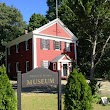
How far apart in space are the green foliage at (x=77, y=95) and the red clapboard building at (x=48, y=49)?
24387mm

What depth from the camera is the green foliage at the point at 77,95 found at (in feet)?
24.8

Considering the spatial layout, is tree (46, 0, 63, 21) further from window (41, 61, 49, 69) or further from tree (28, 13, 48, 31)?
window (41, 61, 49, 69)

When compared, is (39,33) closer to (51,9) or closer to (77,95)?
(77,95)

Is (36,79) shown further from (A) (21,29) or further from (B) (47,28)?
(A) (21,29)

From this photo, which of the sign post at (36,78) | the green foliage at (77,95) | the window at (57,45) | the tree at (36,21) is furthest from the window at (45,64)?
the green foliage at (77,95)

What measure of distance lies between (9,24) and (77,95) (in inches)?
1541

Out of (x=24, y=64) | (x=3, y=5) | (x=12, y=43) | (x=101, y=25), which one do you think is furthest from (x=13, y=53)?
(x=101, y=25)

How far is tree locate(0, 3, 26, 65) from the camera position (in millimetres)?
44641

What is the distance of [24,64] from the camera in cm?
3500

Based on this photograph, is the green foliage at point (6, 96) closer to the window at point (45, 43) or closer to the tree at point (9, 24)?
the window at point (45, 43)

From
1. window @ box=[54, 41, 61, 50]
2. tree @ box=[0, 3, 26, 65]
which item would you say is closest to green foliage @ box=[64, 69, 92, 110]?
window @ box=[54, 41, 61, 50]

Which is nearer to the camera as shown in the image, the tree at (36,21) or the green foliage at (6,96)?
the green foliage at (6,96)

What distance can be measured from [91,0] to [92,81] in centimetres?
514

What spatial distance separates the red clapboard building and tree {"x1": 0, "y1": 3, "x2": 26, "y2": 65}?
7802 mm
